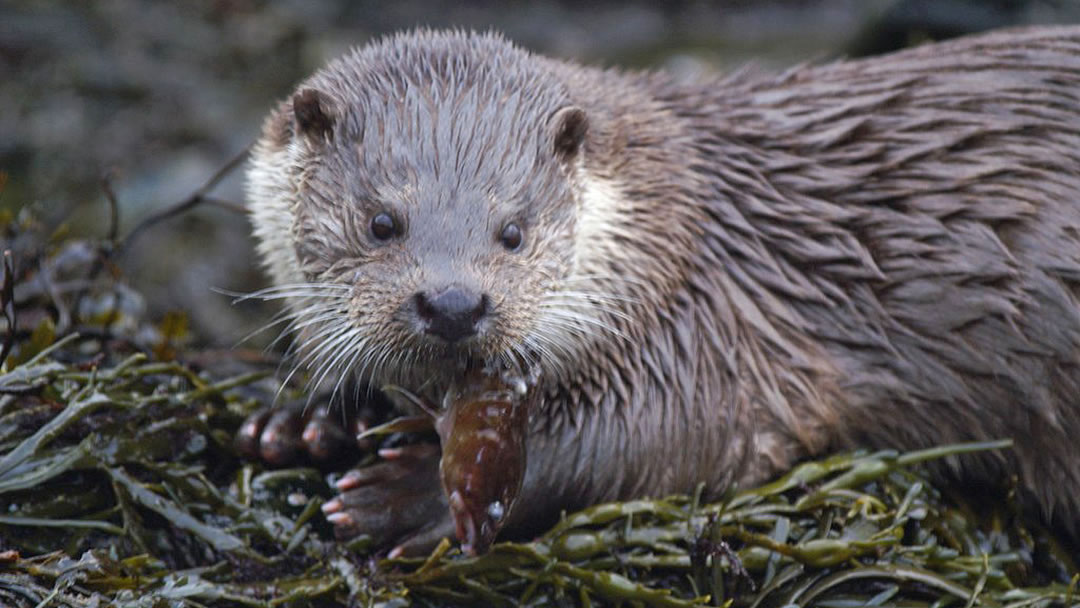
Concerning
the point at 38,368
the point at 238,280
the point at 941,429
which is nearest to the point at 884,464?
the point at 941,429

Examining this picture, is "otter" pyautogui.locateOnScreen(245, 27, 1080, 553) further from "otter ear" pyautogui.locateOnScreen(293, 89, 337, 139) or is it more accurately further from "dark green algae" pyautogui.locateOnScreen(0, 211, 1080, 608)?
"dark green algae" pyautogui.locateOnScreen(0, 211, 1080, 608)

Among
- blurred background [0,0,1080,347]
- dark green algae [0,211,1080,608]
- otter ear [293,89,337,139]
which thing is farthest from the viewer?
blurred background [0,0,1080,347]

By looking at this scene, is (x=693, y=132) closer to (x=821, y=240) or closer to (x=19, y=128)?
(x=821, y=240)

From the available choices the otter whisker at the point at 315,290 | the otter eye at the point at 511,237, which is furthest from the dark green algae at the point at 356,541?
the otter eye at the point at 511,237

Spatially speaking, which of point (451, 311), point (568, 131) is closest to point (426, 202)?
point (451, 311)

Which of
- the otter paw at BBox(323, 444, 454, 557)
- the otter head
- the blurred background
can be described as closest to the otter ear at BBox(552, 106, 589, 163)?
the otter head

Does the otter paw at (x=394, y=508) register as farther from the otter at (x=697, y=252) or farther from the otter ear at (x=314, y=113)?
the otter ear at (x=314, y=113)
